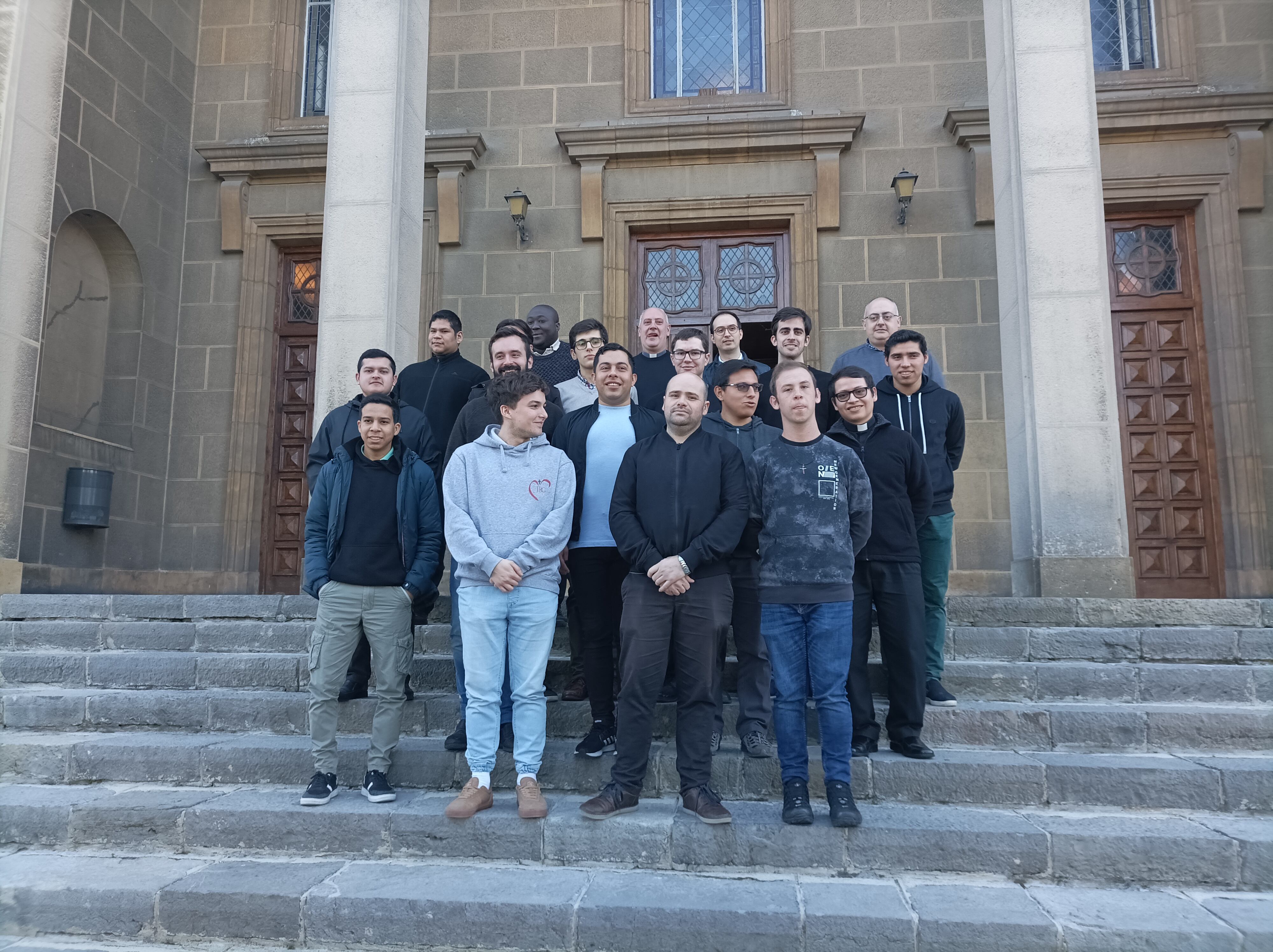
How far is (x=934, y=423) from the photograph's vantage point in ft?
16.5

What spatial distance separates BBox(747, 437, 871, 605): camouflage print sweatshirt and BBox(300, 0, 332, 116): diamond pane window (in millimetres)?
8300

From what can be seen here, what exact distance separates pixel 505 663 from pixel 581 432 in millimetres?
1174

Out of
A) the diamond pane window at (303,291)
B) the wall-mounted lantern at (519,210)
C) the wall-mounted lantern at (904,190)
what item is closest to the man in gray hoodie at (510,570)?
the wall-mounted lantern at (519,210)

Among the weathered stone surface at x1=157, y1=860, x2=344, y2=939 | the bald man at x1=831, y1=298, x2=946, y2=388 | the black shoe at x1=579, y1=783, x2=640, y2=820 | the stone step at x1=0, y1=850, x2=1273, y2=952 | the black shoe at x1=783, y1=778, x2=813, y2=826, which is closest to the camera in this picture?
the stone step at x1=0, y1=850, x2=1273, y2=952

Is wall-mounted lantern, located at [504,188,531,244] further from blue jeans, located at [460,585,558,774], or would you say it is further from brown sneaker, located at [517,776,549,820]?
brown sneaker, located at [517,776,549,820]

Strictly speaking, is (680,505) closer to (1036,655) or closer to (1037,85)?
(1036,655)

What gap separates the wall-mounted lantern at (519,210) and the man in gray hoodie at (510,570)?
5.59m

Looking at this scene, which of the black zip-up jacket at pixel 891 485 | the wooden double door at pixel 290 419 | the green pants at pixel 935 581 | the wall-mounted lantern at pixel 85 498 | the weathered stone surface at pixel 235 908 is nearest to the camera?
the weathered stone surface at pixel 235 908

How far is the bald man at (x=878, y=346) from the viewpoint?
5555mm

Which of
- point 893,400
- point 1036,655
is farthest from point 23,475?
point 1036,655

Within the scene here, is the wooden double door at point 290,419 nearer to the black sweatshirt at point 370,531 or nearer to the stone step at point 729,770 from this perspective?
the stone step at point 729,770

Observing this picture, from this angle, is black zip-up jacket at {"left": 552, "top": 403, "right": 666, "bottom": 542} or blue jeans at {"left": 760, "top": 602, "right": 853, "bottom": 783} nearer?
blue jeans at {"left": 760, "top": 602, "right": 853, "bottom": 783}

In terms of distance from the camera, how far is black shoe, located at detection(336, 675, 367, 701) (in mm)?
5047

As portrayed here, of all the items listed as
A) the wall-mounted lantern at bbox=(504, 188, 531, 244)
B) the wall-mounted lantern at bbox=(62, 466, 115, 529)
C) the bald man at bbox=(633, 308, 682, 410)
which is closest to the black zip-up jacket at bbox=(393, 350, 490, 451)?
the bald man at bbox=(633, 308, 682, 410)
